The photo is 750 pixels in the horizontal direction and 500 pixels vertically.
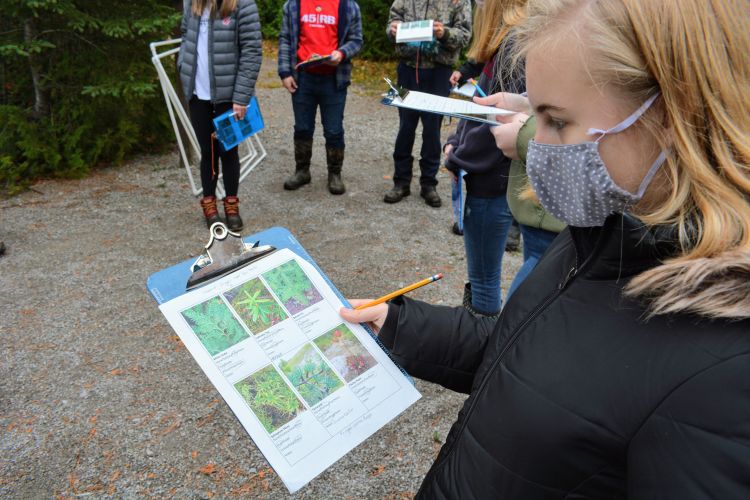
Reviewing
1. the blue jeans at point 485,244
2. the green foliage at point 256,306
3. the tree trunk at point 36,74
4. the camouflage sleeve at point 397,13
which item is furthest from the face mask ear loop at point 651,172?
the tree trunk at point 36,74

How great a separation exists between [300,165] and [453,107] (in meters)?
3.73

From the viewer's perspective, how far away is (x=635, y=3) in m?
0.89

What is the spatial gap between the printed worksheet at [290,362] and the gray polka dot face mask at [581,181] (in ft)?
2.02

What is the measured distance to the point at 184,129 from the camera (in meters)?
6.17

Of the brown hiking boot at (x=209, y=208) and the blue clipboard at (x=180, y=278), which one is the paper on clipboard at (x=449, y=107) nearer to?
the blue clipboard at (x=180, y=278)

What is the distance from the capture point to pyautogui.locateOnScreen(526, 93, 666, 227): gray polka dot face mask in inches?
38.3

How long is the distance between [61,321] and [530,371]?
141 inches

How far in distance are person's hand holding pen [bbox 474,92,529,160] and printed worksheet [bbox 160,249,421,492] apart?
1.04 meters

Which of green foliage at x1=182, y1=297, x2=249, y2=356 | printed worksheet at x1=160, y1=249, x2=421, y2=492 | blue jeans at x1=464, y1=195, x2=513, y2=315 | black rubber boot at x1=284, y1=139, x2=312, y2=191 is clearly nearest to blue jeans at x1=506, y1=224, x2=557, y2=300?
blue jeans at x1=464, y1=195, x2=513, y2=315

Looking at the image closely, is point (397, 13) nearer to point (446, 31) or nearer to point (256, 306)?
point (446, 31)

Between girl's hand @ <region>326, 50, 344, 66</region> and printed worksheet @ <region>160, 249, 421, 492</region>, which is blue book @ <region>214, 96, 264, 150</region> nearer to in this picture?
girl's hand @ <region>326, 50, 344, 66</region>

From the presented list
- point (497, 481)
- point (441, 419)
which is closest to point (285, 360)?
point (497, 481)

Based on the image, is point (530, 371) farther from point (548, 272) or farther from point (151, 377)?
point (151, 377)

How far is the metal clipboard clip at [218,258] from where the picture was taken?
4.77 ft
